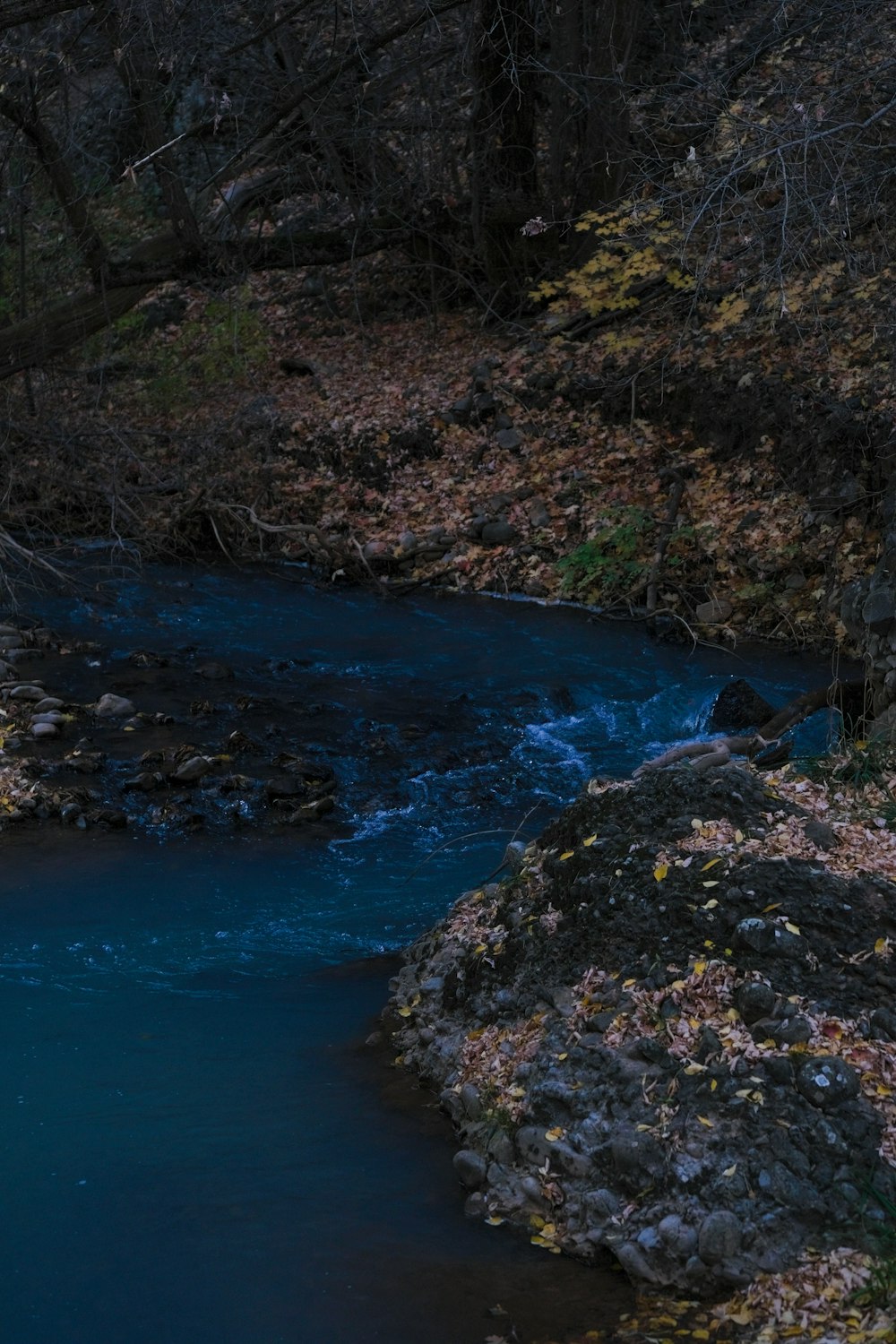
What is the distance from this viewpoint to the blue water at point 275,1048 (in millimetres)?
3459

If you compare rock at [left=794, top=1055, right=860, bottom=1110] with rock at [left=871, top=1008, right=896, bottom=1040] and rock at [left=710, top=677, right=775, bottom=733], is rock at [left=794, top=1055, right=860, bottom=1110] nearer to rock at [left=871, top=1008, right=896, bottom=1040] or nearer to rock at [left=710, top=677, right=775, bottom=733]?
rock at [left=871, top=1008, right=896, bottom=1040]

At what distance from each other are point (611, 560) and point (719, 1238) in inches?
324

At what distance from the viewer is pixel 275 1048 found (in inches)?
190

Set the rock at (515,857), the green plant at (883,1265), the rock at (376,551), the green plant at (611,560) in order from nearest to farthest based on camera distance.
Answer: the green plant at (883,1265), the rock at (515,857), the green plant at (611,560), the rock at (376,551)

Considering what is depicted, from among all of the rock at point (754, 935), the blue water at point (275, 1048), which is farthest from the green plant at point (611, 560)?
the rock at point (754, 935)

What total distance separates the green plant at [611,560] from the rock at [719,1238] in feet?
26.1

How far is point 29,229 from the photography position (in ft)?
52.5

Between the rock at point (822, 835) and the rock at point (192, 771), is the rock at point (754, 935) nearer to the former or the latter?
the rock at point (822, 835)

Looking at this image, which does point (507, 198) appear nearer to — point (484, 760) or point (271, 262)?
point (271, 262)

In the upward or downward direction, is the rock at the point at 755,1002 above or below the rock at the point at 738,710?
above

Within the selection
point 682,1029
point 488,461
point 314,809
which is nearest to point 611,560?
point 488,461

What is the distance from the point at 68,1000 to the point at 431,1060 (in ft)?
5.32

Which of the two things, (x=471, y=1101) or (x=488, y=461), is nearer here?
(x=471, y=1101)

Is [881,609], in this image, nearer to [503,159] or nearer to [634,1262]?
[634,1262]
